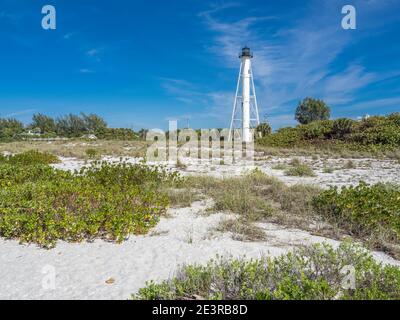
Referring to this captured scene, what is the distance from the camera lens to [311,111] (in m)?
52.1

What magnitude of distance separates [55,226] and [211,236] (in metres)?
2.62

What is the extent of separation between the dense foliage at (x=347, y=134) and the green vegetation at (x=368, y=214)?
1618 centimetres

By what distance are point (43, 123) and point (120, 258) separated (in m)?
70.2

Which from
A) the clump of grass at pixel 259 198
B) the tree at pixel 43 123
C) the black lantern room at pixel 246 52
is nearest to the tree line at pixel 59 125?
the tree at pixel 43 123

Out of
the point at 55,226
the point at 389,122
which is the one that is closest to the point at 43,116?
the point at 389,122

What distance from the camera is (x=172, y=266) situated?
13.6ft

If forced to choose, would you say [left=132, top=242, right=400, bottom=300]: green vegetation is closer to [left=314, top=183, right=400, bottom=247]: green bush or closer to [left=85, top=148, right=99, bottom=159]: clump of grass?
[left=314, top=183, right=400, bottom=247]: green bush

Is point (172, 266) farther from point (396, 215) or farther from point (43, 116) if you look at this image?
point (43, 116)

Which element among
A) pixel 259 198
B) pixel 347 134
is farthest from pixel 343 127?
pixel 259 198

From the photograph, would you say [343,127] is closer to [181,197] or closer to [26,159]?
[181,197]

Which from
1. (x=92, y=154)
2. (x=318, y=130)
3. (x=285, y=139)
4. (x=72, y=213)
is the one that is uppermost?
(x=318, y=130)

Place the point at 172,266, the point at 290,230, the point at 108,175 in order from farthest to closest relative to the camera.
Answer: the point at 108,175 < the point at 290,230 < the point at 172,266

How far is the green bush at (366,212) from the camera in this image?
197 inches

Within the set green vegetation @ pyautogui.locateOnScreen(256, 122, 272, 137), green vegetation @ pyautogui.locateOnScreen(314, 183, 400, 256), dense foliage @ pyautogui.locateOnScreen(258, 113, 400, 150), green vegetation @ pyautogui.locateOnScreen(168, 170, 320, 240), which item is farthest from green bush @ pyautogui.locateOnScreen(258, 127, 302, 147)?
green vegetation @ pyautogui.locateOnScreen(314, 183, 400, 256)
